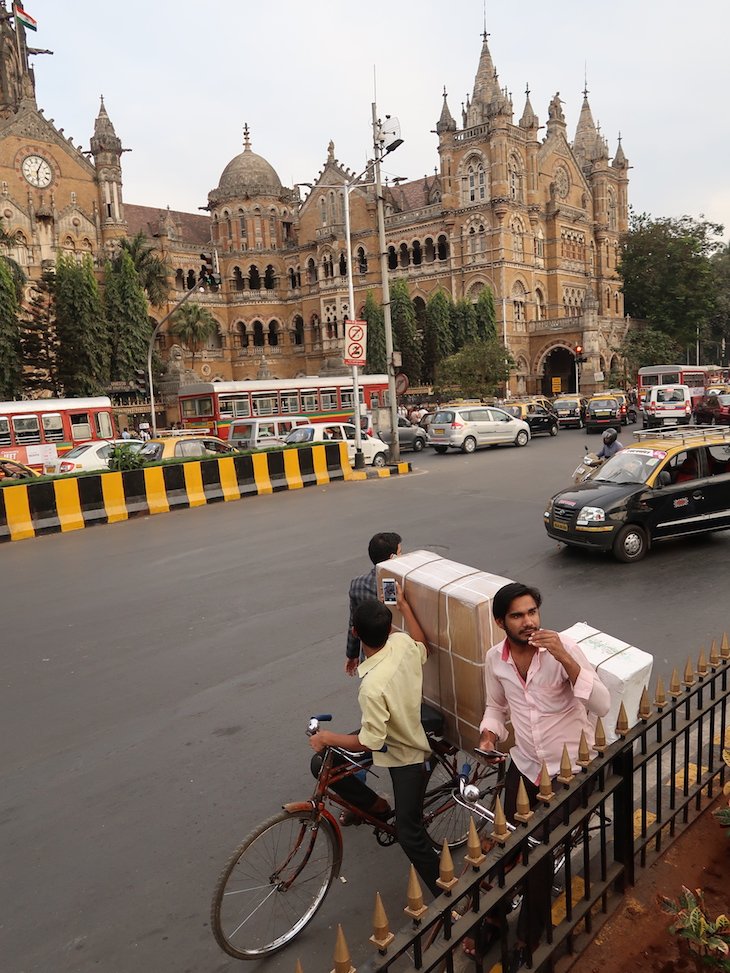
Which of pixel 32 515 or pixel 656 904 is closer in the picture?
pixel 656 904

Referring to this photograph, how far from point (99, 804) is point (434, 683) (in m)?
2.33

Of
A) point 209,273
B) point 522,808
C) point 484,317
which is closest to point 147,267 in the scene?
point 484,317

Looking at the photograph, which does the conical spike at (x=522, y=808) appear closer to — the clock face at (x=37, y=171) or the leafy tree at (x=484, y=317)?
the leafy tree at (x=484, y=317)

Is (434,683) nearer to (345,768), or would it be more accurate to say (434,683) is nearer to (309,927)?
(345,768)

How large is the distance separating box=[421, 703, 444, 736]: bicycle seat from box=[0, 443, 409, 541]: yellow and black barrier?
1214 cm

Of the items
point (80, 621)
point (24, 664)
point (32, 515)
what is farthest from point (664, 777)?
point (32, 515)

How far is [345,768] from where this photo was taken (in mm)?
3404

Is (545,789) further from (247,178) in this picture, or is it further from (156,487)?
(247,178)

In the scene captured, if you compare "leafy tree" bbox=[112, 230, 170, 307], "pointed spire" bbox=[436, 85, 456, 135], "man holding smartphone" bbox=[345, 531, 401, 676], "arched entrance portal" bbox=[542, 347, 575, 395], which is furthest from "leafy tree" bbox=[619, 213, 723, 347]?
"man holding smartphone" bbox=[345, 531, 401, 676]

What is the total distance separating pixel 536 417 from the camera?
30406 mm

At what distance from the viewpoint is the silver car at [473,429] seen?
25.5 m

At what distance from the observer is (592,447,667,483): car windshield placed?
1002 centimetres

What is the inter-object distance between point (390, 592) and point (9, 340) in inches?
1450

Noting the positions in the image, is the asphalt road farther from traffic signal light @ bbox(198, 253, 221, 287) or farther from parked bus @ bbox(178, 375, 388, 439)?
parked bus @ bbox(178, 375, 388, 439)
